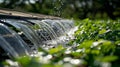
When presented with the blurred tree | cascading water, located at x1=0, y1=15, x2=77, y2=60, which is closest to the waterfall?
cascading water, located at x1=0, y1=15, x2=77, y2=60

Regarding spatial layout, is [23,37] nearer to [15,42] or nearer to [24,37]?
[24,37]

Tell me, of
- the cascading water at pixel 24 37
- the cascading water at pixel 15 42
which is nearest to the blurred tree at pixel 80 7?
the cascading water at pixel 24 37

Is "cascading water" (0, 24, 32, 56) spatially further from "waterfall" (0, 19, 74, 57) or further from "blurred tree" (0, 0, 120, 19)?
"blurred tree" (0, 0, 120, 19)

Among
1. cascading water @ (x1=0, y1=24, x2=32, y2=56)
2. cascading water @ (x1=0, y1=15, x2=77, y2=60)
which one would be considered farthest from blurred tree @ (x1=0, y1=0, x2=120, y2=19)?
cascading water @ (x1=0, y1=24, x2=32, y2=56)

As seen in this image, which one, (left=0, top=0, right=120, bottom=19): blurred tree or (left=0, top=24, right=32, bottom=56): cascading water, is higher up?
(left=0, top=0, right=120, bottom=19): blurred tree

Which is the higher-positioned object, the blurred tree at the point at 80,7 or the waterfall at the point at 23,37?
the blurred tree at the point at 80,7

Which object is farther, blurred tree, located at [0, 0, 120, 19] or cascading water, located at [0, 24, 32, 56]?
blurred tree, located at [0, 0, 120, 19]

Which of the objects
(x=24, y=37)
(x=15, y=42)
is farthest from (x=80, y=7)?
(x=15, y=42)

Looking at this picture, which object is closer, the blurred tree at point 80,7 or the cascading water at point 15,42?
the cascading water at point 15,42

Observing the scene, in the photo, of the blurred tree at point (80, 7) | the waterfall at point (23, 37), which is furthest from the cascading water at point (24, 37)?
the blurred tree at point (80, 7)

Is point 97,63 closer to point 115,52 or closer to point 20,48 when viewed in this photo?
point 115,52

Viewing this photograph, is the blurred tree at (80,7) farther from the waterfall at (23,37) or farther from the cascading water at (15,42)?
the cascading water at (15,42)

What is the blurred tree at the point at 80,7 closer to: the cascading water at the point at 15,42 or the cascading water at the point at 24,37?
the cascading water at the point at 24,37

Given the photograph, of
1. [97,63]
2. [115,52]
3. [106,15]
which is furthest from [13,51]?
[106,15]
